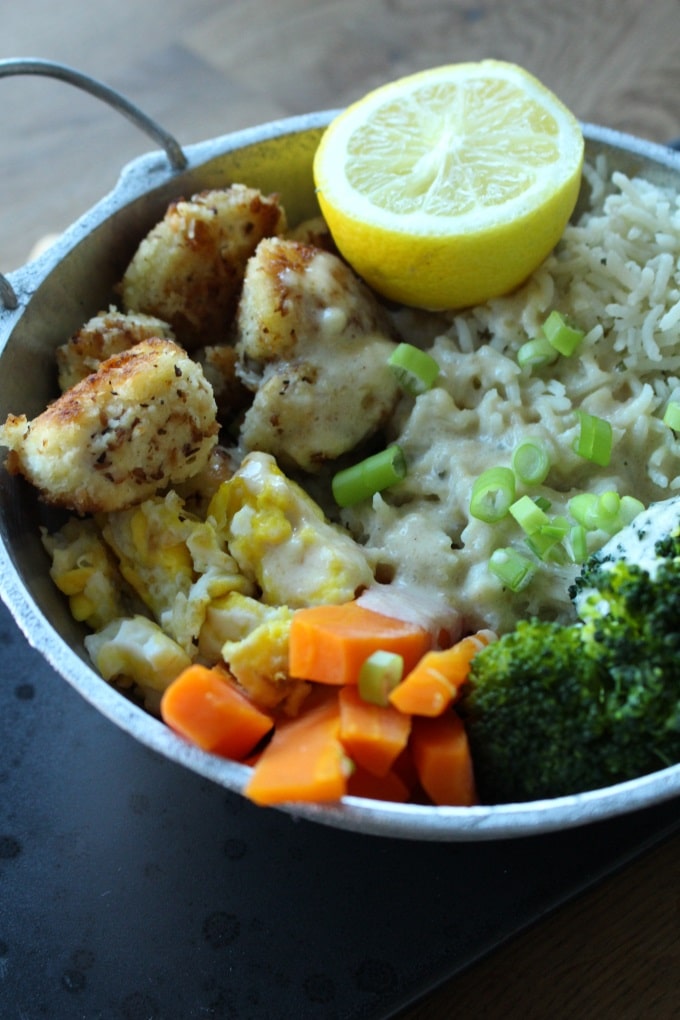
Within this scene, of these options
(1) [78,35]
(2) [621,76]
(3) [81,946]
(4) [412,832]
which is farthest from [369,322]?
(1) [78,35]

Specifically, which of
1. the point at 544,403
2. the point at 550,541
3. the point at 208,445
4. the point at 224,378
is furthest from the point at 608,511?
the point at 224,378

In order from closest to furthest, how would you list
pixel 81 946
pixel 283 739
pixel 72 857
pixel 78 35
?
pixel 283 739 → pixel 81 946 → pixel 72 857 → pixel 78 35

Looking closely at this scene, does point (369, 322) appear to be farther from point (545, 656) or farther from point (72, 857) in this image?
point (72, 857)

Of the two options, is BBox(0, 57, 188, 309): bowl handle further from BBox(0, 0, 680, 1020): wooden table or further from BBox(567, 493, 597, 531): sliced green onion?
BBox(567, 493, 597, 531): sliced green onion

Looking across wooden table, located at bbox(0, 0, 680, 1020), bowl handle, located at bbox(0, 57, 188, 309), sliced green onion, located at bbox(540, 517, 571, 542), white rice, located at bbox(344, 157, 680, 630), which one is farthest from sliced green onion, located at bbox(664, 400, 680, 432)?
wooden table, located at bbox(0, 0, 680, 1020)

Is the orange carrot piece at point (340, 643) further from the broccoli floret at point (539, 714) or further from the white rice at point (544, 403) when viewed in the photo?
the white rice at point (544, 403)

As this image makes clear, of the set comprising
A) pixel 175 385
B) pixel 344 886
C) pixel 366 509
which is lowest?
pixel 344 886

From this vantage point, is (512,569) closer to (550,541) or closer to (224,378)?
(550,541)
